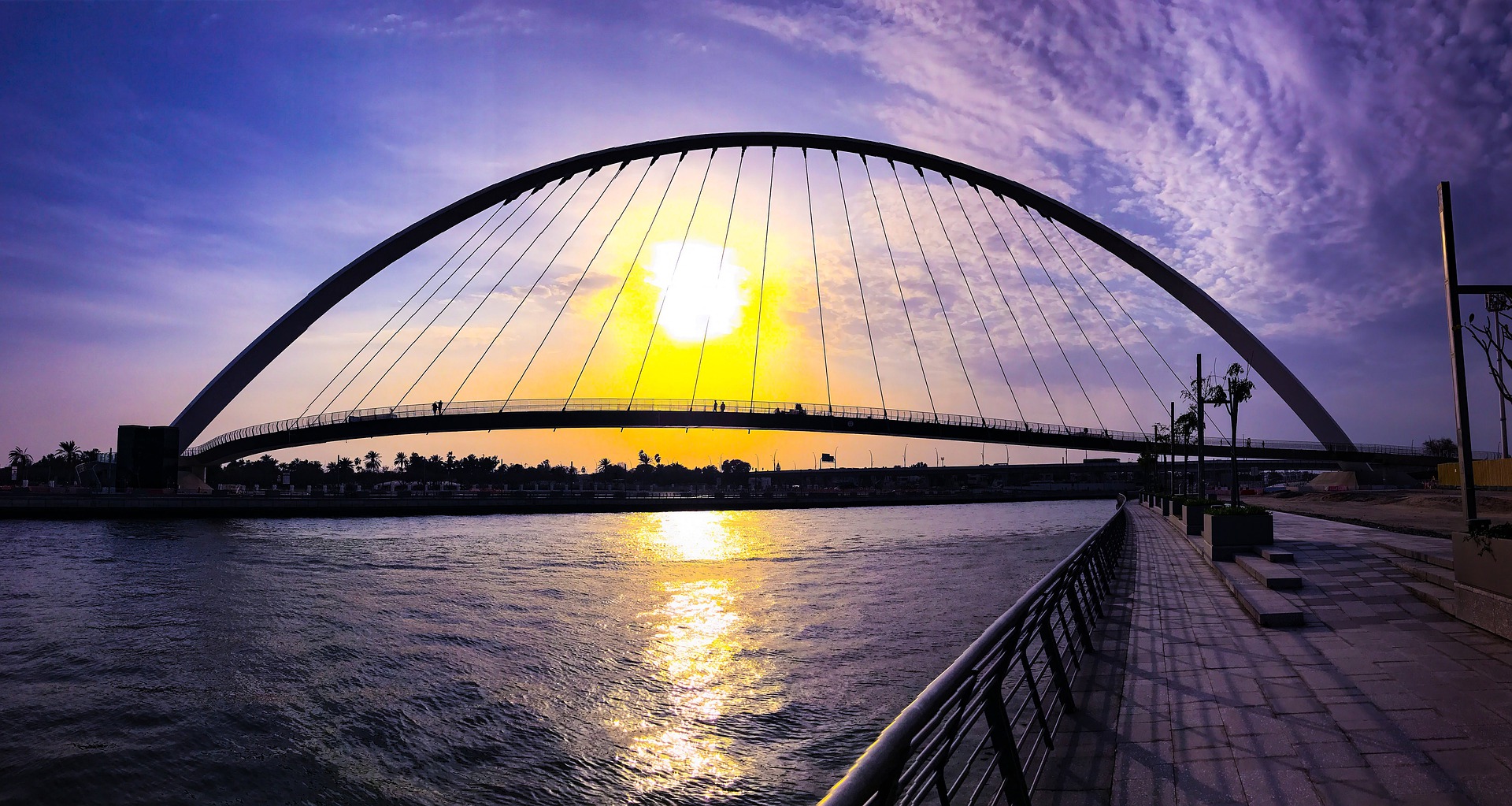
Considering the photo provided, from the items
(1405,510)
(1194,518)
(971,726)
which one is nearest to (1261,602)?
(971,726)

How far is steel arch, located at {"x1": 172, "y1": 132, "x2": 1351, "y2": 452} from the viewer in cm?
5294

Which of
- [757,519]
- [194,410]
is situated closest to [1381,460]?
[757,519]

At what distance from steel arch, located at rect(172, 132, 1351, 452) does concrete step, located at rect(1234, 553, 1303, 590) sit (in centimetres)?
4368

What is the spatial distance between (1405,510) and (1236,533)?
3099 centimetres

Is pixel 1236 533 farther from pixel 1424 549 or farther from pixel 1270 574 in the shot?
pixel 1270 574

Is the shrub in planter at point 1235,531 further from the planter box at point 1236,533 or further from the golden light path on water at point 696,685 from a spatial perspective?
the golden light path on water at point 696,685

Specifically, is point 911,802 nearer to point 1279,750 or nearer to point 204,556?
point 1279,750

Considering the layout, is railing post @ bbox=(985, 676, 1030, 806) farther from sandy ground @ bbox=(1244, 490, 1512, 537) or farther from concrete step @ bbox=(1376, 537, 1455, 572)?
sandy ground @ bbox=(1244, 490, 1512, 537)

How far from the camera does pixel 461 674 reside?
1335 cm

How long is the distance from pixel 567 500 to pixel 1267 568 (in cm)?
7123

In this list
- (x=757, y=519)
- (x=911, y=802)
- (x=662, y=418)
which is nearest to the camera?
(x=911, y=802)

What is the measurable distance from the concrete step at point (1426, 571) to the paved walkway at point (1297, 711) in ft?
1.83

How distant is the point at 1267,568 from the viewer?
465 inches

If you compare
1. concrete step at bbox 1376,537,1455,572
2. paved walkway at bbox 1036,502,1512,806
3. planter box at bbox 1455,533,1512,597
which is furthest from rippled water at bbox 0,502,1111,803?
concrete step at bbox 1376,537,1455,572
